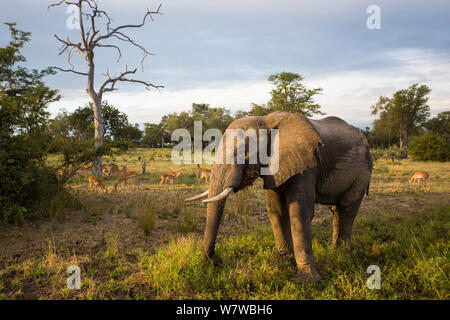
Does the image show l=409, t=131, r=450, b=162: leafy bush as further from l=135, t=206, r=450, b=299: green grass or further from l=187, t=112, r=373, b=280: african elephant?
l=187, t=112, r=373, b=280: african elephant

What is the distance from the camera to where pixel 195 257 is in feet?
15.3

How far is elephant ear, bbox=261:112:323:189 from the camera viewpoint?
424 centimetres

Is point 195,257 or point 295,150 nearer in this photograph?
point 295,150

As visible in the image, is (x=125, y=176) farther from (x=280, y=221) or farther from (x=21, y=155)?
(x=280, y=221)

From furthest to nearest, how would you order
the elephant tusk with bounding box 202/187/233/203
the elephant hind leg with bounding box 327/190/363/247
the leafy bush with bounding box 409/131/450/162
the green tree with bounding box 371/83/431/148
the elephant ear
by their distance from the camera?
1. the green tree with bounding box 371/83/431/148
2. the leafy bush with bounding box 409/131/450/162
3. the elephant hind leg with bounding box 327/190/363/247
4. the elephant ear
5. the elephant tusk with bounding box 202/187/233/203

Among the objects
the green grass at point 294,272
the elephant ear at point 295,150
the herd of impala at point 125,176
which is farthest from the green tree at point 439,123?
the elephant ear at point 295,150

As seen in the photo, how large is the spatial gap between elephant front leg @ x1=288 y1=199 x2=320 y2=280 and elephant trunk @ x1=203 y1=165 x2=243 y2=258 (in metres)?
0.95

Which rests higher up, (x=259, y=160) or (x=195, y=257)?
(x=259, y=160)

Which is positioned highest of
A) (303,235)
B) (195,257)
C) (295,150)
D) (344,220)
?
(295,150)

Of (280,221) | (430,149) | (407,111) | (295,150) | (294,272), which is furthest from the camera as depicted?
(407,111)

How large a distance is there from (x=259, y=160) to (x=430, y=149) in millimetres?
34432

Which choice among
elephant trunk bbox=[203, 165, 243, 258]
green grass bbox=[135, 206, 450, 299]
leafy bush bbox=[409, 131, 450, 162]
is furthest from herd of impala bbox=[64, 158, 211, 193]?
leafy bush bbox=[409, 131, 450, 162]

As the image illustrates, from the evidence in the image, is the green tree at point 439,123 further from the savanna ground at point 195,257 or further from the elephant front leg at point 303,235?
the elephant front leg at point 303,235

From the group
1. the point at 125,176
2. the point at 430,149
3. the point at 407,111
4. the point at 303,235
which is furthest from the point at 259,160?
the point at 407,111
